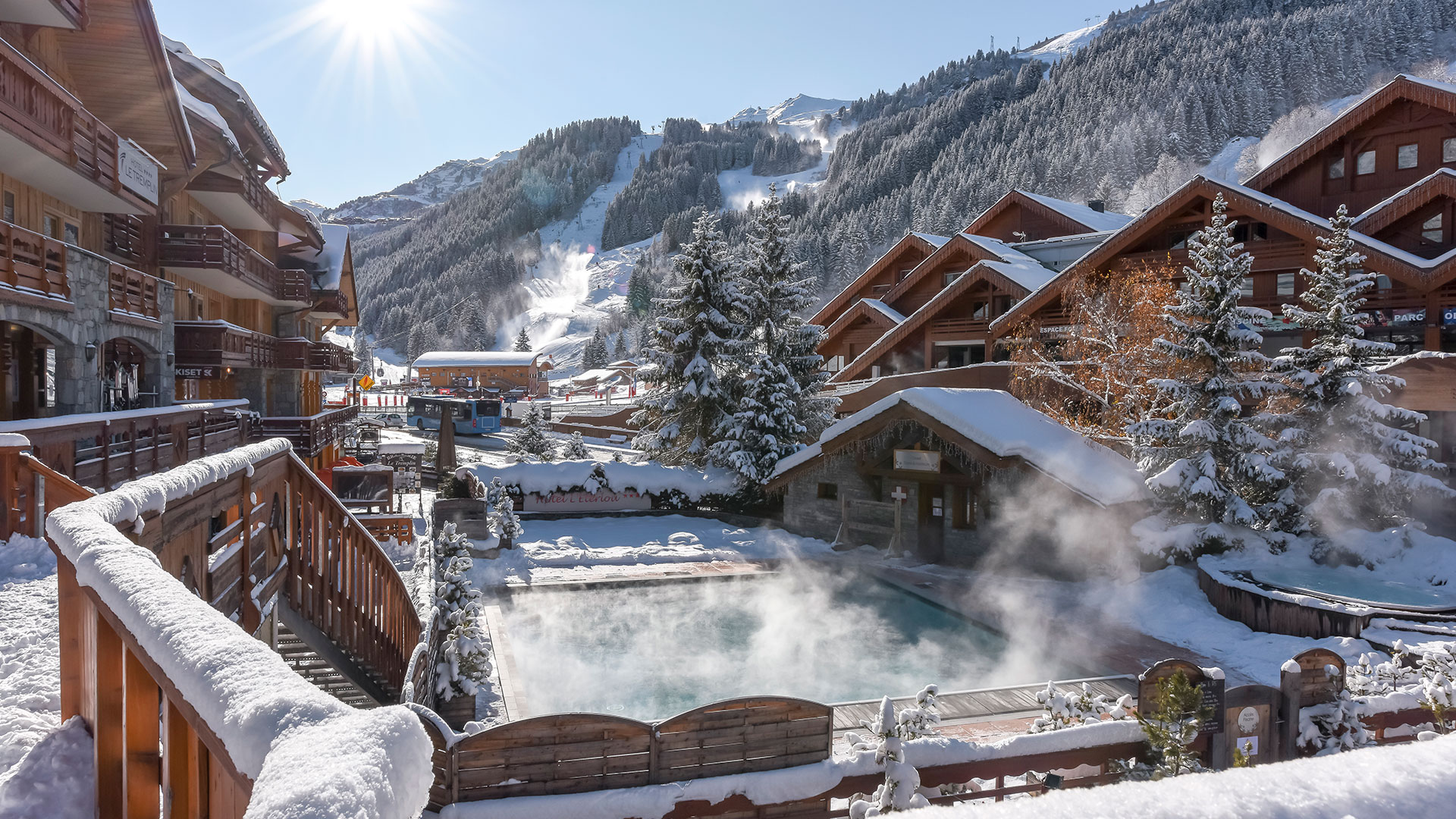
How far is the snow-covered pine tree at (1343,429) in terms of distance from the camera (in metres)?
16.6

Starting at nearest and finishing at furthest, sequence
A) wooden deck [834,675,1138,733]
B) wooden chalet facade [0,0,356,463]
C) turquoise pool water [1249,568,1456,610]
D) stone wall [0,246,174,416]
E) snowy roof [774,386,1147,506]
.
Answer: wooden deck [834,675,1138,733] < stone wall [0,246,174,416] < wooden chalet facade [0,0,356,463] < turquoise pool water [1249,568,1456,610] < snowy roof [774,386,1147,506]

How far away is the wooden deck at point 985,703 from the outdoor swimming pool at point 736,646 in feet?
2.20

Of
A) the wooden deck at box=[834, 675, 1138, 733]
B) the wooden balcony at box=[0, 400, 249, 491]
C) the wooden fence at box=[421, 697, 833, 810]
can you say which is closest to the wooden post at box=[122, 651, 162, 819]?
the wooden fence at box=[421, 697, 833, 810]

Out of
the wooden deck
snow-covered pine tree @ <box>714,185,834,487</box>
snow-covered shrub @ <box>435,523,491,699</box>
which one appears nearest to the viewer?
snow-covered shrub @ <box>435,523,491,699</box>

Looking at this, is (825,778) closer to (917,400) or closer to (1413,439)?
(917,400)

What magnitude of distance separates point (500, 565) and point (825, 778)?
44.9ft

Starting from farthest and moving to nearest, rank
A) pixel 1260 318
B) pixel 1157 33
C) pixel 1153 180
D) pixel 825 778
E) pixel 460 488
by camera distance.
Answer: pixel 1157 33 → pixel 1153 180 → pixel 460 488 → pixel 1260 318 → pixel 825 778

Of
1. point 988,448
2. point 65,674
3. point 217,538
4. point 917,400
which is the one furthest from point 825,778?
point 917,400

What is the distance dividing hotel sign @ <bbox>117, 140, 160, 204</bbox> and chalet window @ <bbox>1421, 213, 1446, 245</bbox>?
32.4m

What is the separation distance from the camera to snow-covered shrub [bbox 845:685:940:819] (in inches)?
269

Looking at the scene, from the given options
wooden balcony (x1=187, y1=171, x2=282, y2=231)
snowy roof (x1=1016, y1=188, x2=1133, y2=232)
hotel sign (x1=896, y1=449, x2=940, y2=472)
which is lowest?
hotel sign (x1=896, y1=449, x2=940, y2=472)

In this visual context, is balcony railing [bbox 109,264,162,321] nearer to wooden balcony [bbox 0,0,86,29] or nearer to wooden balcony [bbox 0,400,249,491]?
wooden balcony [bbox 0,400,249,491]

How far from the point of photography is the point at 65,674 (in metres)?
3.21

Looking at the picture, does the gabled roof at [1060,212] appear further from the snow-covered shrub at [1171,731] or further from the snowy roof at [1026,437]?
the snow-covered shrub at [1171,731]
